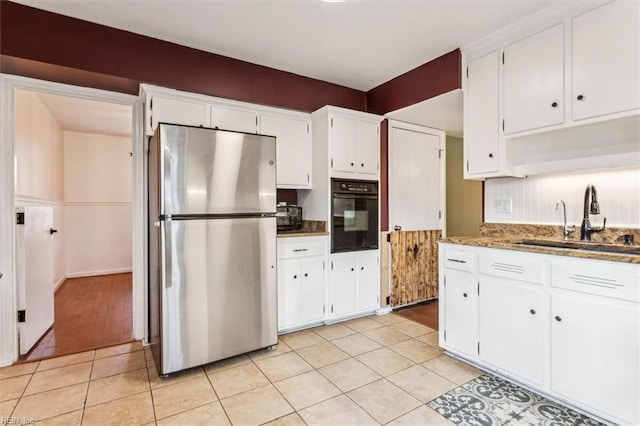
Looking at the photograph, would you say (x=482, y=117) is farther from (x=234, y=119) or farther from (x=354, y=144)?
(x=234, y=119)

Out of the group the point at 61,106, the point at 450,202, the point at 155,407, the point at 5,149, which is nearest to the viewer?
the point at 155,407

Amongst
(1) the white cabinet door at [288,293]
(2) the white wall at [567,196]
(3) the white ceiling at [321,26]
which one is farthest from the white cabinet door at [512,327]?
(3) the white ceiling at [321,26]

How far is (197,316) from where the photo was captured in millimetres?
2227

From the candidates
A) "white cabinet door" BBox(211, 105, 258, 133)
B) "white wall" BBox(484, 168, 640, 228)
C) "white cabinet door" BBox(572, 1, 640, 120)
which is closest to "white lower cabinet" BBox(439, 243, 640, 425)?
"white wall" BBox(484, 168, 640, 228)

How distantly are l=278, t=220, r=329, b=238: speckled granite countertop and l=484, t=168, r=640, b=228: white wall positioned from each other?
1530 millimetres

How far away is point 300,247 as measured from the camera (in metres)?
3.00

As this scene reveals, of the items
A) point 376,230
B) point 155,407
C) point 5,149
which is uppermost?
point 5,149

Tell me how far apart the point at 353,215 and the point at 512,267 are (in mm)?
1581

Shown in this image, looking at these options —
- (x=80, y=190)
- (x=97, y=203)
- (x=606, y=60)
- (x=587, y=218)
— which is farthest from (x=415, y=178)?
(x=80, y=190)

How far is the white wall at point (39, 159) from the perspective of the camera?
293 cm

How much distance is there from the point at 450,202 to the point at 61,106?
18.8ft

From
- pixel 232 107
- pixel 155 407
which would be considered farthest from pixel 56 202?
pixel 155 407

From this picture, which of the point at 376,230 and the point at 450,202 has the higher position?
the point at 450,202

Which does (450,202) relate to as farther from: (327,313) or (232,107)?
(232,107)
